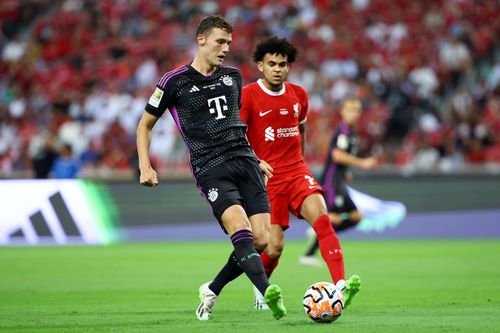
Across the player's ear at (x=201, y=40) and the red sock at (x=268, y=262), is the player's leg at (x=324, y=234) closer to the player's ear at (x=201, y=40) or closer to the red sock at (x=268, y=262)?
the red sock at (x=268, y=262)

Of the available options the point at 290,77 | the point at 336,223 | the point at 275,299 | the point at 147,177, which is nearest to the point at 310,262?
the point at 336,223

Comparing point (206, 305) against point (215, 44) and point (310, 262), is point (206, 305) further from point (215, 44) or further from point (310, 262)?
point (310, 262)

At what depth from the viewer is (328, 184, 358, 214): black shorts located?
15.6 m

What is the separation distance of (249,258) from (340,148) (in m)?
7.49

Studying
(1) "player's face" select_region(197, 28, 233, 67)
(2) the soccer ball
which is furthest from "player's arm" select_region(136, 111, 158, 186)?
(2) the soccer ball

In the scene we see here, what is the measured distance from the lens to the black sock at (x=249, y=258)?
299 inches

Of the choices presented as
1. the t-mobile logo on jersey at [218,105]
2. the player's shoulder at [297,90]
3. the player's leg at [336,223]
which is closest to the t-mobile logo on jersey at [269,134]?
the player's shoulder at [297,90]

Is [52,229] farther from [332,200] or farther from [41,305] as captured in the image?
[41,305]

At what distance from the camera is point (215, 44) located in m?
8.10

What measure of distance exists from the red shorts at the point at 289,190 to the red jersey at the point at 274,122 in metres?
0.10

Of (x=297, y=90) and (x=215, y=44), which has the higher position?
(x=215, y=44)

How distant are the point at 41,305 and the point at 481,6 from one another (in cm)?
1867

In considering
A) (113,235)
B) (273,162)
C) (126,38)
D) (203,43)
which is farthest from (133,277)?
(126,38)

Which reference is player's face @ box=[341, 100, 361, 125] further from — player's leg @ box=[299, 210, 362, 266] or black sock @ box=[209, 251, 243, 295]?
black sock @ box=[209, 251, 243, 295]
